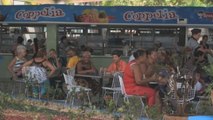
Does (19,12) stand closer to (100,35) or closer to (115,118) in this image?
(100,35)

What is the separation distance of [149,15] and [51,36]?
2.98 meters

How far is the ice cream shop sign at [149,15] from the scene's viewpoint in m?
13.5

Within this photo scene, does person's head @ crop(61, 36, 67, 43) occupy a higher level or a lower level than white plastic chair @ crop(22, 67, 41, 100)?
higher

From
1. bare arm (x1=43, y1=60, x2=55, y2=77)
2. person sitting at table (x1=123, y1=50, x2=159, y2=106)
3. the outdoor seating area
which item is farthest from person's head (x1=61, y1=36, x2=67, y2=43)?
person sitting at table (x1=123, y1=50, x2=159, y2=106)

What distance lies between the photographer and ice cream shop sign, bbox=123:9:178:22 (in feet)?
44.2

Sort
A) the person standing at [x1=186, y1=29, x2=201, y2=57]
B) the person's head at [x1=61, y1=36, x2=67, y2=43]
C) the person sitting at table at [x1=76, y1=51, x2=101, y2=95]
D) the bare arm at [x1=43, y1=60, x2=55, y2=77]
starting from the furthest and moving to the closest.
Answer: the person's head at [x1=61, y1=36, x2=67, y2=43] → the person standing at [x1=186, y1=29, x2=201, y2=57] → the person sitting at table at [x1=76, y1=51, x2=101, y2=95] → the bare arm at [x1=43, y1=60, x2=55, y2=77]

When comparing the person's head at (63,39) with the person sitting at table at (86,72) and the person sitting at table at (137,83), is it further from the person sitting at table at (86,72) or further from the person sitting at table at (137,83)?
the person sitting at table at (137,83)

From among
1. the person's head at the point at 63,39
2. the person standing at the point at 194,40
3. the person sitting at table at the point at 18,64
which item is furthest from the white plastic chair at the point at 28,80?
the person's head at the point at 63,39

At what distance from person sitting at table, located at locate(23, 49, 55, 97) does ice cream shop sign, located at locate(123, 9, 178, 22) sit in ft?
12.4

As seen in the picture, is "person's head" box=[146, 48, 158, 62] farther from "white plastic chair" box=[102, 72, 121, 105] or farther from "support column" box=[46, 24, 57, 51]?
"support column" box=[46, 24, 57, 51]

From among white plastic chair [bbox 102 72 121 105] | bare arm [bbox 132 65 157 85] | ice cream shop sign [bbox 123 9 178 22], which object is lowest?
white plastic chair [bbox 102 72 121 105]

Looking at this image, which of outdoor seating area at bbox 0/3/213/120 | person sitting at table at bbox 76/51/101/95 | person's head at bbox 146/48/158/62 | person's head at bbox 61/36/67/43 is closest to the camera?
Answer: outdoor seating area at bbox 0/3/213/120

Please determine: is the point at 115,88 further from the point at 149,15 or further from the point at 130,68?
the point at 149,15

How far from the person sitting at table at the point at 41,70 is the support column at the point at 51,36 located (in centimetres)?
372
